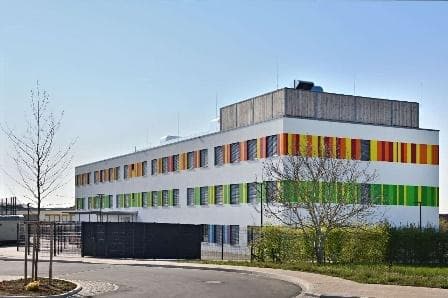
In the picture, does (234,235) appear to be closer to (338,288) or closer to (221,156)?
(221,156)

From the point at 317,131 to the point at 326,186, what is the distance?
14553 millimetres

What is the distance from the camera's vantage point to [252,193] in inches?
1901

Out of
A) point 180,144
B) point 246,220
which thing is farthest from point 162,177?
point 246,220

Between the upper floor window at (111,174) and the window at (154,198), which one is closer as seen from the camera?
the window at (154,198)

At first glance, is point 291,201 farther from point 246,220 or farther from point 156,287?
point 246,220

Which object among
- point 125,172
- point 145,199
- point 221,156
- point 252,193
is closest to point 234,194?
point 252,193

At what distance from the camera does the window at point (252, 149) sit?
48562mm

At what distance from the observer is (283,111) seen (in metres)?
46.8

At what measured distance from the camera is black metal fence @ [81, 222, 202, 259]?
3438 cm

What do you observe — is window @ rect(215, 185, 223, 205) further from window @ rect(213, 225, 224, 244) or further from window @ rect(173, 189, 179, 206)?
window @ rect(173, 189, 179, 206)

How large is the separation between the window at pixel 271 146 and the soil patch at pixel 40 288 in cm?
2833

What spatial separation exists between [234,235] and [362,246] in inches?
835

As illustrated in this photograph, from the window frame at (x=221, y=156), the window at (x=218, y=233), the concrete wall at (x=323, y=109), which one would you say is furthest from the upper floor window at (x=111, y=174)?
the window at (x=218, y=233)

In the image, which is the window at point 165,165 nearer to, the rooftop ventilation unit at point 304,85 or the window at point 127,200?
the window at point 127,200
